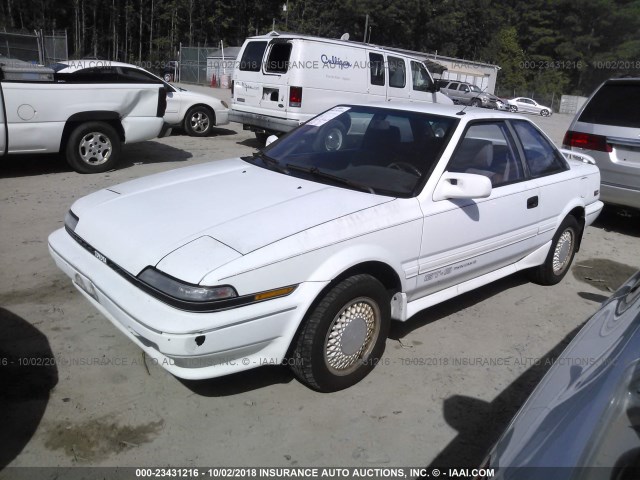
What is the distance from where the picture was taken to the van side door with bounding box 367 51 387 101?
10453 millimetres

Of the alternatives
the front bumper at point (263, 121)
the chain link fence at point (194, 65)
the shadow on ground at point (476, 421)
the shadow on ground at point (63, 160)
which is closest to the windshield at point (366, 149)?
the shadow on ground at point (476, 421)

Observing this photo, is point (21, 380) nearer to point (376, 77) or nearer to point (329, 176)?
point (329, 176)

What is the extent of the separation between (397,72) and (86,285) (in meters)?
9.12

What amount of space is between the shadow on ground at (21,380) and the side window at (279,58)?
7207mm

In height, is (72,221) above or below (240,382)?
above

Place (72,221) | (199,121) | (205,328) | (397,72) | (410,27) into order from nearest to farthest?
(205,328) → (72,221) → (397,72) → (199,121) → (410,27)

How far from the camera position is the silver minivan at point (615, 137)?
6492 millimetres

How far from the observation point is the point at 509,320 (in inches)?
170

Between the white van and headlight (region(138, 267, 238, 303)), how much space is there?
7340 millimetres

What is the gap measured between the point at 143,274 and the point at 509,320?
294 cm

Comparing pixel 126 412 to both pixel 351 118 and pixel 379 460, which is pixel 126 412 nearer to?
pixel 379 460

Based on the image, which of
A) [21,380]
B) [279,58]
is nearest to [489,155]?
[21,380]

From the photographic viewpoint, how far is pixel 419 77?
11.3 meters

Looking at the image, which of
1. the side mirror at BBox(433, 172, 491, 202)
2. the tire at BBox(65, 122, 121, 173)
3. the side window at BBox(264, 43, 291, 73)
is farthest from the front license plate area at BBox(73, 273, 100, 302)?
the side window at BBox(264, 43, 291, 73)
